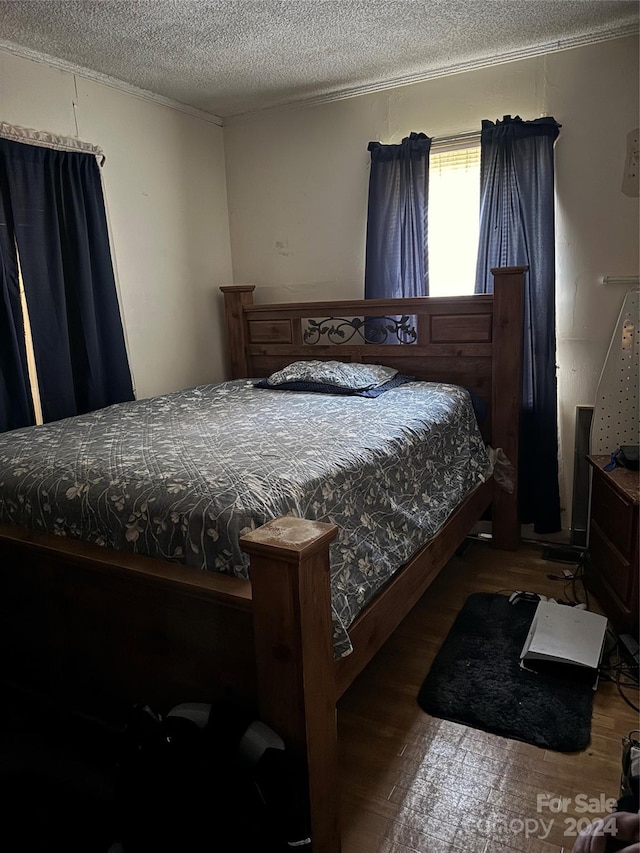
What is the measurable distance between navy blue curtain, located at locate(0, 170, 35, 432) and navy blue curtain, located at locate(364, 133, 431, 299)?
1724 mm

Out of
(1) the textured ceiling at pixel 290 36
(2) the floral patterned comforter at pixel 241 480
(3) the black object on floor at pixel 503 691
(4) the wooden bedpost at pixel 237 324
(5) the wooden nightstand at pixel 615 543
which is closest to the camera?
(2) the floral patterned comforter at pixel 241 480

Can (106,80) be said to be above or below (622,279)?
above

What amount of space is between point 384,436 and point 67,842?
53.7 inches

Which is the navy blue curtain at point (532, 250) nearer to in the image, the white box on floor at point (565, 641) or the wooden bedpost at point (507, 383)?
the wooden bedpost at point (507, 383)

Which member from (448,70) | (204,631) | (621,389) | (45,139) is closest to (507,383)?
(621,389)

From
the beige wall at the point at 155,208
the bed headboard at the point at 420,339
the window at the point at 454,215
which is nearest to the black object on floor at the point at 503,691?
the bed headboard at the point at 420,339

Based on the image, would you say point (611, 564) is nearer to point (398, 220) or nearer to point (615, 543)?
point (615, 543)

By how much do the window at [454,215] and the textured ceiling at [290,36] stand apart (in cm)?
41

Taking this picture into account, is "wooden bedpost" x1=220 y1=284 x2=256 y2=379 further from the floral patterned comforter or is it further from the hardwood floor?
the hardwood floor

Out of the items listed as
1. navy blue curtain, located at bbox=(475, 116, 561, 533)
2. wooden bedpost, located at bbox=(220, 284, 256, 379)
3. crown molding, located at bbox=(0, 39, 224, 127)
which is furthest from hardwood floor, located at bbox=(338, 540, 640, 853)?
crown molding, located at bbox=(0, 39, 224, 127)

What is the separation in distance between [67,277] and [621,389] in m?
2.62

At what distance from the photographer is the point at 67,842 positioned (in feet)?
4.47

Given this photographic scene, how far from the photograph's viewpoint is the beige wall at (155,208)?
2.71 metres

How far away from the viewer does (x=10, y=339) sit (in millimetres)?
2527
